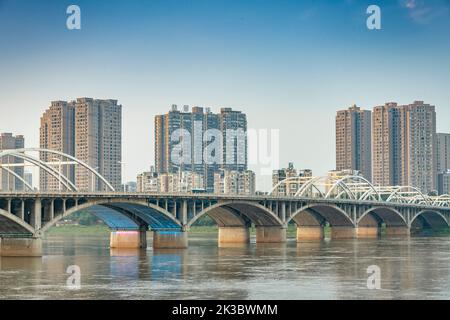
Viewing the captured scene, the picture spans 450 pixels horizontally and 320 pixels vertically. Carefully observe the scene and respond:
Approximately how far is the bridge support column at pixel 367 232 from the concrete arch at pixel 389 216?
7.48 feet

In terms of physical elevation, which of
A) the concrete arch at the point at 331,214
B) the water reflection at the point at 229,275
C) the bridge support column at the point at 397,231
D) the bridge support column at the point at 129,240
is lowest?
the bridge support column at the point at 397,231

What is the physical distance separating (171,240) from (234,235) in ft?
73.7

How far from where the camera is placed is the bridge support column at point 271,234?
13788 centimetres

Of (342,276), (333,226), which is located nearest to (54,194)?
(342,276)

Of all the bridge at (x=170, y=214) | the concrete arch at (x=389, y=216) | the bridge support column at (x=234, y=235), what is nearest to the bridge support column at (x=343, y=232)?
the bridge at (x=170, y=214)

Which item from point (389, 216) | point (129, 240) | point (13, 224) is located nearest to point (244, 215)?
point (129, 240)

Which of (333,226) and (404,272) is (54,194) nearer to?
(404,272)

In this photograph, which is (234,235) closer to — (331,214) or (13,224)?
(331,214)

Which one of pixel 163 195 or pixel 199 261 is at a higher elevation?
pixel 163 195

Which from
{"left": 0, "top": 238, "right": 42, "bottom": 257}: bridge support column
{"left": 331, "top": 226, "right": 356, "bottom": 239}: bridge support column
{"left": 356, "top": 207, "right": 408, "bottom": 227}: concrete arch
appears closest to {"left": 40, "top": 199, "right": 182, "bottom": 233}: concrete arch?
{"left": 0, "top": 238, "right": 42, "bottom": 257}: bridge support column

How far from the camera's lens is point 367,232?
17588 cm

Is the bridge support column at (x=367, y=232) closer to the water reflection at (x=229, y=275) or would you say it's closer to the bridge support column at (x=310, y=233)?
the bridge support column at (x=310, y=233)
